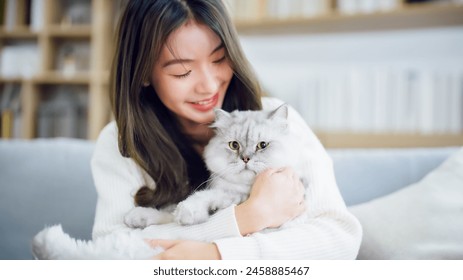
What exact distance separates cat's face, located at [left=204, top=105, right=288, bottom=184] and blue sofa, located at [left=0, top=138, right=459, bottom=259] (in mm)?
370

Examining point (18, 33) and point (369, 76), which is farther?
point (369, 76)

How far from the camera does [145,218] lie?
0.78m

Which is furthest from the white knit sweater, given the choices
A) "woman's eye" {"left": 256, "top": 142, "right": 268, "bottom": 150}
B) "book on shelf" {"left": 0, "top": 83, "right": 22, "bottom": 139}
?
"book on shelf" {"left": 0, "top": 83, "right": 22, "bottom": 139}

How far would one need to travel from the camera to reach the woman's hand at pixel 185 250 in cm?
73

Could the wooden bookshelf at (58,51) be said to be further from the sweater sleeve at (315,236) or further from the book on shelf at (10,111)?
the sweater sleeve at (315,236)

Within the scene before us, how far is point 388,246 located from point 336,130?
87cm

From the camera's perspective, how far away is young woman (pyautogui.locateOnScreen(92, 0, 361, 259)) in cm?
74

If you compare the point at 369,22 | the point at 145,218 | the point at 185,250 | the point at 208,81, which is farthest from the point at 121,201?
the point at 369,22

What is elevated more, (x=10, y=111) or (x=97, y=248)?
(x=10, y=111)

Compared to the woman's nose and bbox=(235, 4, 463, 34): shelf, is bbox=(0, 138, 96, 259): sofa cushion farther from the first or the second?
bbox=(235, 4, 463, 34): shelf

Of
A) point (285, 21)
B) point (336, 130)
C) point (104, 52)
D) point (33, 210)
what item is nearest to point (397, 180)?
point (336, 130)

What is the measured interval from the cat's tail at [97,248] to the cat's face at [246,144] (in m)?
0.19

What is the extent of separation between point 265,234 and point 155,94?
406 millimetres

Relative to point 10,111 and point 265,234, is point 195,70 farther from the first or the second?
point 10,111
